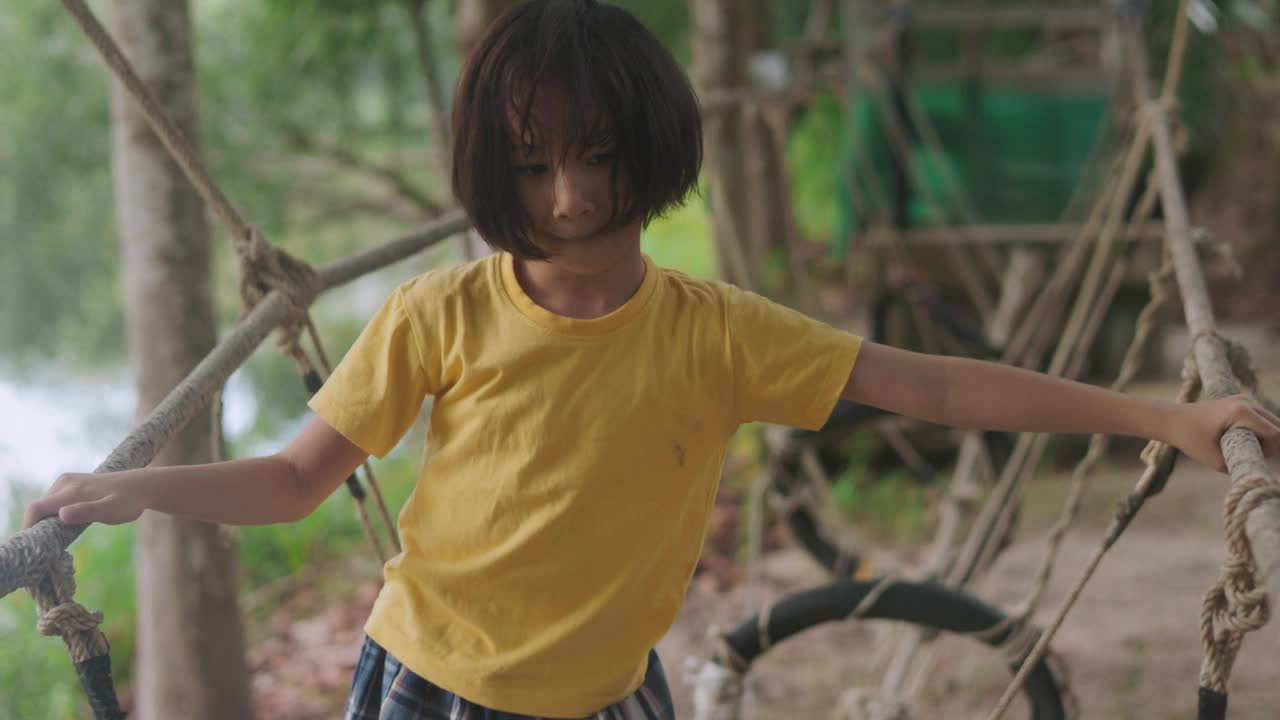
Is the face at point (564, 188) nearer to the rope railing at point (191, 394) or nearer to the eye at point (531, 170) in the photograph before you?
the eye at point (531, 170)

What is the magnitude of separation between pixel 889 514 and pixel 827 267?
1851 mm

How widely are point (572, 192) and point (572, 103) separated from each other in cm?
6

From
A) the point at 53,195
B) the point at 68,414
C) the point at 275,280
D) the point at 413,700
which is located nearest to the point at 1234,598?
the point at 413,700

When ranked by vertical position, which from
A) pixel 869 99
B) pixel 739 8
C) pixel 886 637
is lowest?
Answer: pixel 886 637

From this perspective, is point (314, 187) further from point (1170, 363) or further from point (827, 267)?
point (1170, 363)

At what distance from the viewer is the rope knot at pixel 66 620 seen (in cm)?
79

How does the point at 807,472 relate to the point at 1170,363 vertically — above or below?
above

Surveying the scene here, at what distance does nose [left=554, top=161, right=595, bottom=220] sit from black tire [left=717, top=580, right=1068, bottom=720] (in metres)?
0.78

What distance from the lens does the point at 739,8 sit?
4.04 metres

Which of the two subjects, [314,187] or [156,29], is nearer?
[156,29]

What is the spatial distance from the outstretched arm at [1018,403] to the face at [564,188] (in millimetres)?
238

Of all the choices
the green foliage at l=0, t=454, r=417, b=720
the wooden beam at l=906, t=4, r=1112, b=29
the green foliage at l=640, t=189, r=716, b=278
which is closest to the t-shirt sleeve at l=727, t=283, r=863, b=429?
the green foliage at l=0, t=454, r=417, b=720

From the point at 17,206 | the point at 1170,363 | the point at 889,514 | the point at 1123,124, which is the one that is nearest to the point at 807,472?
the point at 1123,124

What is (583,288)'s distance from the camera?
1.00m
